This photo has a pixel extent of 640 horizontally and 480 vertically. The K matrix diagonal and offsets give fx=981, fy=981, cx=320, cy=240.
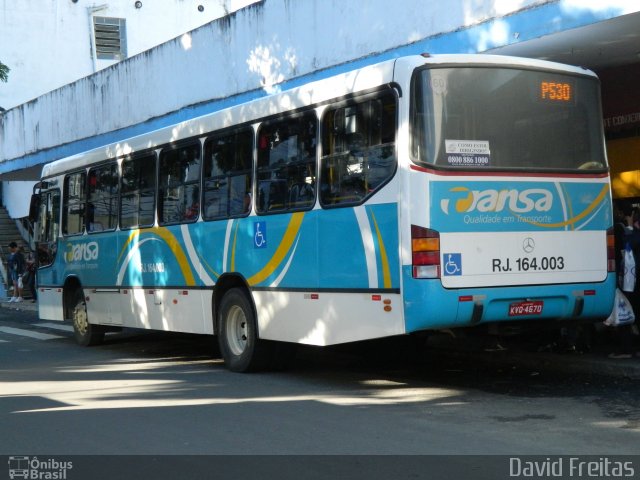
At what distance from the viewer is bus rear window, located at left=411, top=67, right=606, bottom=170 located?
898cm

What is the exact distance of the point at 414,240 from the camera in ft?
29.1

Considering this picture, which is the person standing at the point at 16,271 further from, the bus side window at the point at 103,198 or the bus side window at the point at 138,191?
the bus side window at the point at 138,191

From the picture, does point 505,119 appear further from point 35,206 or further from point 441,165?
point 35,206

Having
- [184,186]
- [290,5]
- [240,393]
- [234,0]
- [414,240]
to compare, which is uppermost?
[234,0]

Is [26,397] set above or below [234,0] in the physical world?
below

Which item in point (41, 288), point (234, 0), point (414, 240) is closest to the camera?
point (414, 240)

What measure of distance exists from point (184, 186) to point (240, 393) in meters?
3.43

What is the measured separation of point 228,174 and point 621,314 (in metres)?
4.82

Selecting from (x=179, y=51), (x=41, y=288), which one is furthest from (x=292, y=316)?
(x=179, y=51)

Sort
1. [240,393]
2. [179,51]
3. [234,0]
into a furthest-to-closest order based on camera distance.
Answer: [234,0]
[179,51]
[240,393]

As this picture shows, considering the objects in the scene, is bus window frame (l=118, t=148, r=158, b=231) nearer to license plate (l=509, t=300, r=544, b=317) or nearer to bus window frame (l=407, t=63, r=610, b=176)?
bus window frame (l=407, t=63, r=610, b=176)

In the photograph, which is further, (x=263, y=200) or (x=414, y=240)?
(x=263, y=200)

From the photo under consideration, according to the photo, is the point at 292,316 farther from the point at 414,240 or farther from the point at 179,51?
the point at 179,51

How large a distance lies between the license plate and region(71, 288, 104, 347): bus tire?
8.27 metres
